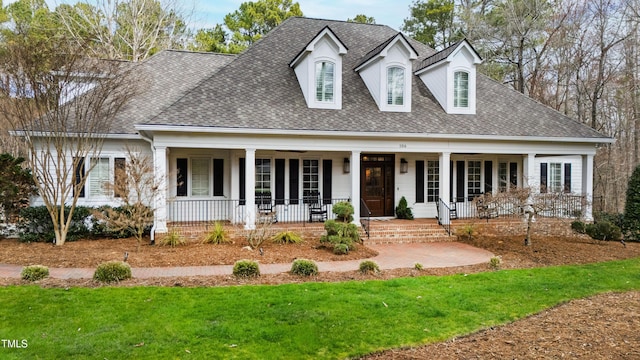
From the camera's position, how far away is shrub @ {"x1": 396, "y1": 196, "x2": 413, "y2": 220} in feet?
52.3

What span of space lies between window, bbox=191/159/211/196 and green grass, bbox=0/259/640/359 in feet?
26.0

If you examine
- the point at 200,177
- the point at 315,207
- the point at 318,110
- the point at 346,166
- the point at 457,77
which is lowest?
the point at 315,207

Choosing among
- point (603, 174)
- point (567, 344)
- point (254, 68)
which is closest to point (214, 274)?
point (567, 344)

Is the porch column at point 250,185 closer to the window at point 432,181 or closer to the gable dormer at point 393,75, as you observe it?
the gable dormer at point 393,75

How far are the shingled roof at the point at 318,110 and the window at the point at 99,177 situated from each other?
1.95 metres

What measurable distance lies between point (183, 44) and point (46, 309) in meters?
26.8

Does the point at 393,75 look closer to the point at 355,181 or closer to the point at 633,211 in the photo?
the point at 355,181

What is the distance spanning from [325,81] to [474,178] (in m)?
8.09

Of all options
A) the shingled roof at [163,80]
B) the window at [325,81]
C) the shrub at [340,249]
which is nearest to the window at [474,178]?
the window at [325,81]

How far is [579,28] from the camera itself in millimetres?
22969

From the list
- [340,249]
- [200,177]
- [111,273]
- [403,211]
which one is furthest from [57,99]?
[403,211]

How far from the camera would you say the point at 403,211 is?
Result: 16.0 metres

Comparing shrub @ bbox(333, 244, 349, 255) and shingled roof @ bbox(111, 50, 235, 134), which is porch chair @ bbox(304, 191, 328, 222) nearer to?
shrub @ bbox(333, 244, 349, 255)

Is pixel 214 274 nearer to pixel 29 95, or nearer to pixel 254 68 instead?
pixel 29 95
